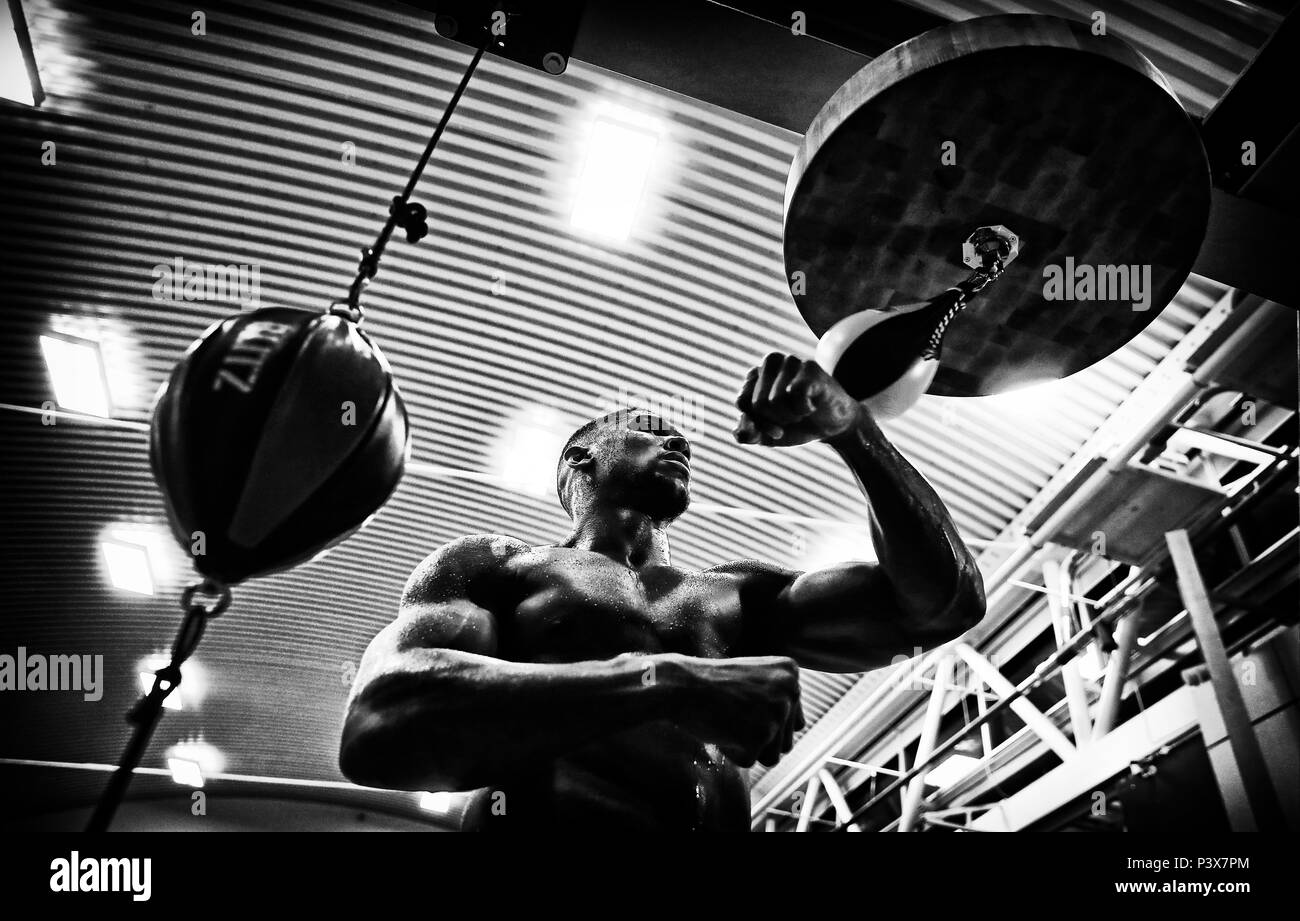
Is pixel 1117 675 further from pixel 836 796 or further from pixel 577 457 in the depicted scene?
pixel 577 457

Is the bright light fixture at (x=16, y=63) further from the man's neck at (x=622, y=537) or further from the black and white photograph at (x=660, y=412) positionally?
the man's neck at (x=622, y=537)

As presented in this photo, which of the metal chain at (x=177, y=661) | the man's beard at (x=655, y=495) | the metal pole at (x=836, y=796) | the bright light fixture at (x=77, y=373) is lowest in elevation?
the metal chain at (x=177, y=661)

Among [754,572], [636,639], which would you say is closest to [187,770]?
[754,572]

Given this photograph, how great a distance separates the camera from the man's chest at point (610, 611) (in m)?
1.77

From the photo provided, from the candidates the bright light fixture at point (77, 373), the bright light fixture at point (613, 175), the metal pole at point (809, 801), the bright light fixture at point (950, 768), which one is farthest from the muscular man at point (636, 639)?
the metal pole at point (809, 801)

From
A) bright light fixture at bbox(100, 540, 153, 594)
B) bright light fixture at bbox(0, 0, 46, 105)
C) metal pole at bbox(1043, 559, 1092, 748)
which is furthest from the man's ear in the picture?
bright light fixture at bbox(100, 540, 153, 594)

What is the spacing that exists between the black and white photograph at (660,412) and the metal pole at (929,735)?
0.04 meters

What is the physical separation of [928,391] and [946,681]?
6239 millimetres

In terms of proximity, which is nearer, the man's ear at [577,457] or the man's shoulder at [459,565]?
the man's shoulder at [459,565]

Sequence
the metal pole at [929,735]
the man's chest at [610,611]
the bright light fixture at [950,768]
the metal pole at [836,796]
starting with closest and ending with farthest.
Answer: the man's chest at [610,611] → the metal pole at [929,735] → the metal pole at [836,796] → the bright light fixture at [950,768]

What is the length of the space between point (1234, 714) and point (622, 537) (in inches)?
145

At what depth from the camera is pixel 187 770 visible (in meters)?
11.8

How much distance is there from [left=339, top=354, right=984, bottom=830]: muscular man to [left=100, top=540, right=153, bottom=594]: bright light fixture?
24.3 feet
